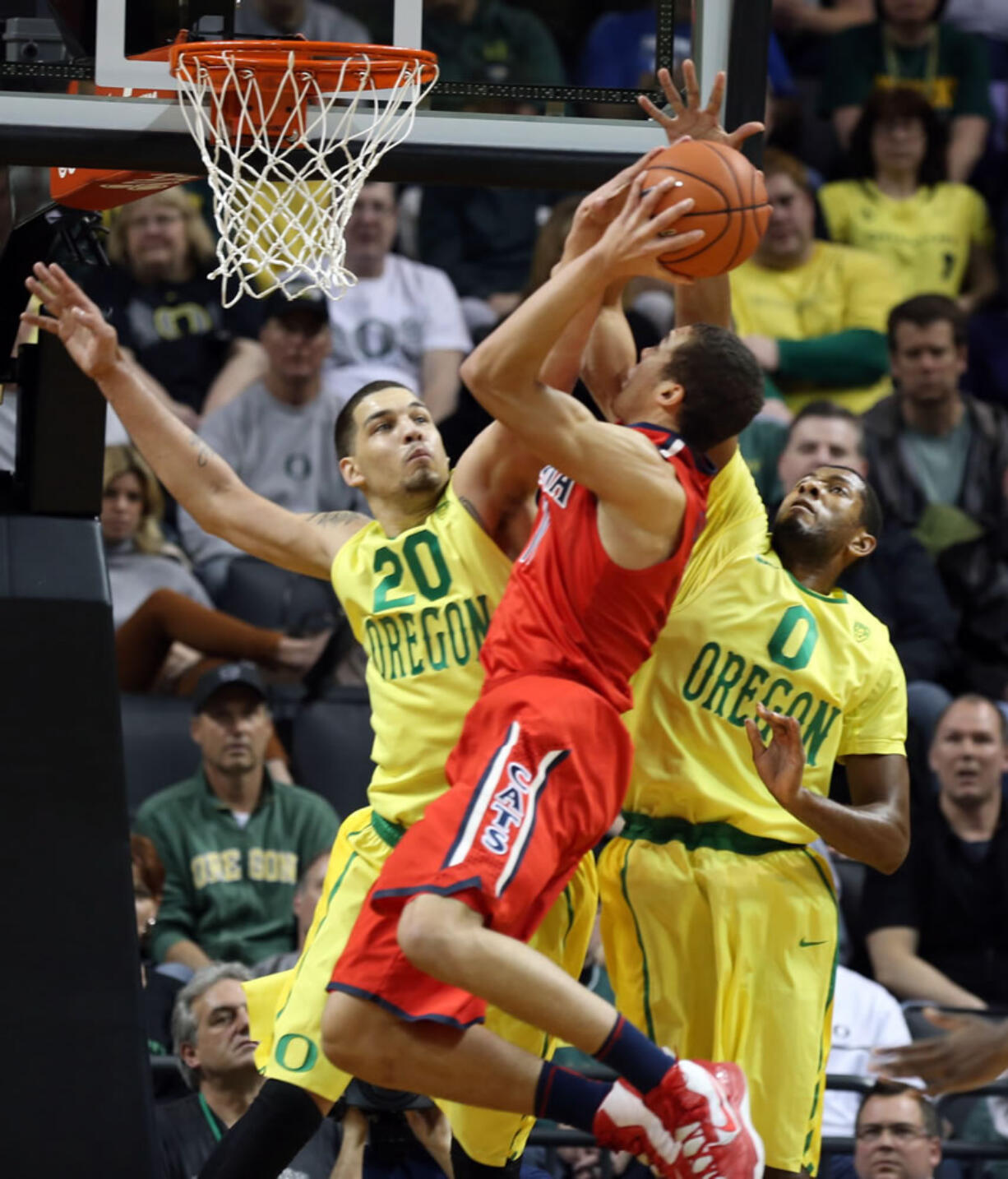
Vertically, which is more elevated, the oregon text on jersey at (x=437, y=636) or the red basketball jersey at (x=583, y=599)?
the red basketball jersey at (x=583, y=599)

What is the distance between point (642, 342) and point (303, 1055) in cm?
407

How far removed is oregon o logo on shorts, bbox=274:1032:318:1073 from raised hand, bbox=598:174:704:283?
2031 millimetres

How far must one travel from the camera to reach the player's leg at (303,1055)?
16.7ft

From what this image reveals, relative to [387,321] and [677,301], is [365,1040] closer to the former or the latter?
[677,301]

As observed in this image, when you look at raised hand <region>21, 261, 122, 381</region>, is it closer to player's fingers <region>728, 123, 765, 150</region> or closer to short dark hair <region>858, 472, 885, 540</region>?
player's fingers <region>728, 123, 765, 150</region>

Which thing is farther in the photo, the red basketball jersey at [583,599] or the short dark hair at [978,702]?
the short dark hair at [978,702]

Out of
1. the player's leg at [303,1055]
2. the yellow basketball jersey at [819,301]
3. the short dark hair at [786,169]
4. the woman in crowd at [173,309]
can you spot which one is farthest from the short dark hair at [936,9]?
the player's leg at [303,1055]

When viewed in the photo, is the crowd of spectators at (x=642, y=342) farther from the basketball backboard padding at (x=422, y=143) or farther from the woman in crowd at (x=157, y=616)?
the basketball backboard padding at (x=422, y=143)

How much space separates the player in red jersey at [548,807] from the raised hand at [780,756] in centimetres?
37

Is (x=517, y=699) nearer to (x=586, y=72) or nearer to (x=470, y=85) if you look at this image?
(x=470, y=85)

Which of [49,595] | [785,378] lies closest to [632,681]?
[49,595]

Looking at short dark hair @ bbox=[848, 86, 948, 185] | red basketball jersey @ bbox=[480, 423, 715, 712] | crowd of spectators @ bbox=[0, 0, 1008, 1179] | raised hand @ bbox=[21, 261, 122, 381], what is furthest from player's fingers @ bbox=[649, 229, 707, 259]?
short dark hair @ bbox=[848, 86, 948, 185]

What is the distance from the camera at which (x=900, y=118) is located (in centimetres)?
1028

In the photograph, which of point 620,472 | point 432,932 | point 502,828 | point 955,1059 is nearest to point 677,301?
point 620,472
